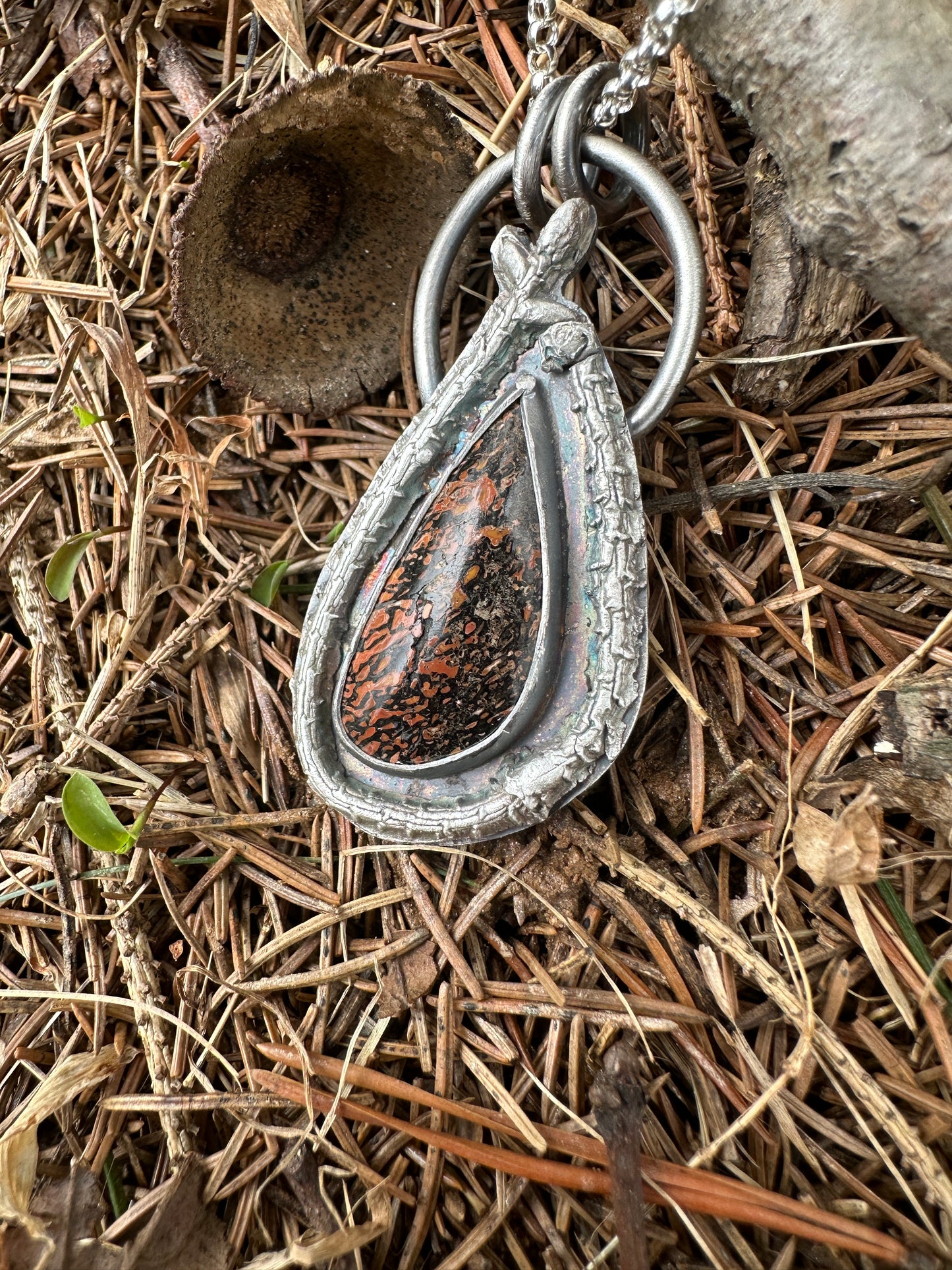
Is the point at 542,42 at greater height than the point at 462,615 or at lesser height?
greater

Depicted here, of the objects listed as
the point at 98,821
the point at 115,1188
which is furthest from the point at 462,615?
the point at 115,1188

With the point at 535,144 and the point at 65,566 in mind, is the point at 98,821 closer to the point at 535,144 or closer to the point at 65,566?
the point at 65,566

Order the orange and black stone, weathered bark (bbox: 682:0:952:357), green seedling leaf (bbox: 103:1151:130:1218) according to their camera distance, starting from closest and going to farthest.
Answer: weathered bark (bbox: 682:0:952:357) → green seedling leaf (bbox: 103:1151:130:1218) → the orange and black stone

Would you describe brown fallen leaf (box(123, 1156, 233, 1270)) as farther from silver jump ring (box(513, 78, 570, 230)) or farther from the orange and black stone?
silver jump ring (box(513, 78, 570, 230))

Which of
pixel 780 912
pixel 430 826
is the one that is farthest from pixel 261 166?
pixel 780 912

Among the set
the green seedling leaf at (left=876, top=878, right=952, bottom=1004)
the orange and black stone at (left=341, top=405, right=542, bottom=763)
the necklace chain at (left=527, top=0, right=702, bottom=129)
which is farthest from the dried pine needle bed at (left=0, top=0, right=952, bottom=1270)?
the orange and black stone at (left=341, top=405, right=542, bottom=763)
